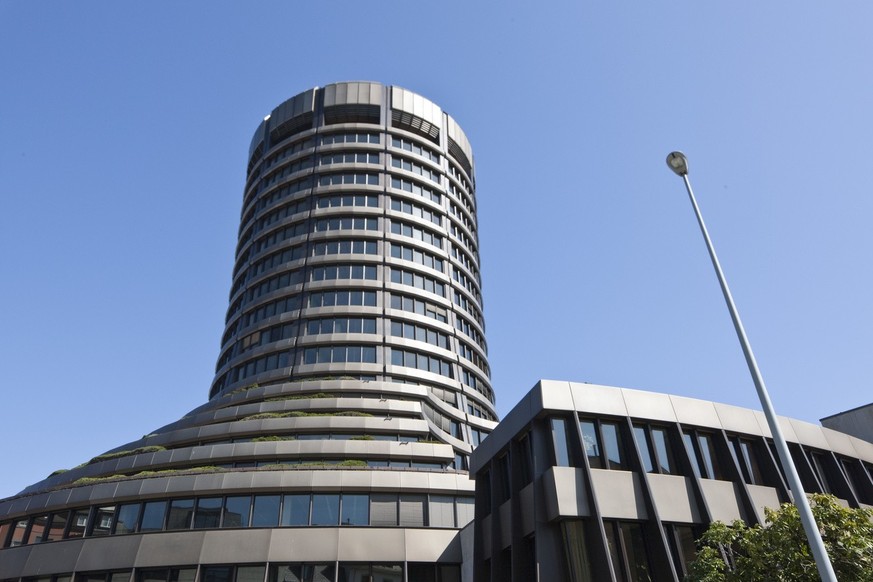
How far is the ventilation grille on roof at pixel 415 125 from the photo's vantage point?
72125 mm

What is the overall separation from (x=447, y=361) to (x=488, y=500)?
112ft

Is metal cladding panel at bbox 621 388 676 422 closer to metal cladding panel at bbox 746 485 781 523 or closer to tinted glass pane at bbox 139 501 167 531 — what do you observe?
metal cladding panel at bbox 746 485 781 523

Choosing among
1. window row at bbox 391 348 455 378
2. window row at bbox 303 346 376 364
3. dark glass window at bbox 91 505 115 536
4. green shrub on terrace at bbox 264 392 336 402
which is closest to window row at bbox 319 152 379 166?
window row at bbox 303 346 376 364

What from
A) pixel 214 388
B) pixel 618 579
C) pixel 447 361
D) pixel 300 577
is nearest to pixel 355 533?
pixel 300 577

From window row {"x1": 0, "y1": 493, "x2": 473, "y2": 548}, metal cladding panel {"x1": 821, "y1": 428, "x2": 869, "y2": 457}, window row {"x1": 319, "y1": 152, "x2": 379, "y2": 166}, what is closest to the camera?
metal cladding panel {"x1": 821, "y1": 428, "x2": 869, "y2": 457}

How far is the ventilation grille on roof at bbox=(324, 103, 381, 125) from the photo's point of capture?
7144cm

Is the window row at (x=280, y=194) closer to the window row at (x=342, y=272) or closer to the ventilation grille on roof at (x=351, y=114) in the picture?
the ventilation grille on roof at (x=351, y=114)

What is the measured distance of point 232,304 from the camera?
69.3 m

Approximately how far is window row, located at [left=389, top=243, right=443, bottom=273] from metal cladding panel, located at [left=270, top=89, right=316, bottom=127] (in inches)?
816

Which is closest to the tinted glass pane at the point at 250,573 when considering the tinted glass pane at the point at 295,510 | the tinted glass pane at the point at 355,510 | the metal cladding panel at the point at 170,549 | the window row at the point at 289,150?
the metal cladding panel at the point at 170,549

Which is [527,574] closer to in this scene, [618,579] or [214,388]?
[618,579]

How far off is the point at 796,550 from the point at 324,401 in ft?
122

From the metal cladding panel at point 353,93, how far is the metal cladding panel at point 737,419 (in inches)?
2231

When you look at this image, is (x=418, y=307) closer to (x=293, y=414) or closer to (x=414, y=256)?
(x=414, y=256)
